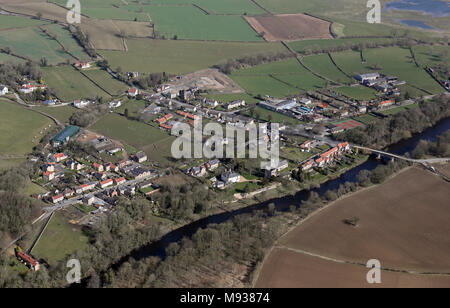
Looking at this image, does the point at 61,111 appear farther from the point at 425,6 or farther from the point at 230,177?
the point at 425,6

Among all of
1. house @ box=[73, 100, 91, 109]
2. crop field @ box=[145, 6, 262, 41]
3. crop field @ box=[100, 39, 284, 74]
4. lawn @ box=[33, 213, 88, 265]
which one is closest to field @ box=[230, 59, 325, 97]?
crop field @ box=[100, 39, 284, 74]

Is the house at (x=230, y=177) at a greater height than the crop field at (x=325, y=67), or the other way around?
the crop field at (x=325, y=67)

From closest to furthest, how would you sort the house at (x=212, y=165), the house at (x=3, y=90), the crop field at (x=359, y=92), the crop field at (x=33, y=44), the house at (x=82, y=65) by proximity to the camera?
the house at (x=212, y=165)
the house at (x=3, y=90)
the crop field at (x=359, y=92)
the house at (x=82, y=65)
the crop field at (x=33, y=44)

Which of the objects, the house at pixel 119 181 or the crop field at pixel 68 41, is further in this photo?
the crop field at pixel 68 41

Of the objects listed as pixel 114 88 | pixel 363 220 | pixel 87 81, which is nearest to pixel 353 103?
pixel 363 220

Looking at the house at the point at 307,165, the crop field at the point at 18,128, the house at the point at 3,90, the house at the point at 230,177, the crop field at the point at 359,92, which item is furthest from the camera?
the crop field at the point at 359,92

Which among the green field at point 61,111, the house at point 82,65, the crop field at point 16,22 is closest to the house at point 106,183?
the green field at point 61,111

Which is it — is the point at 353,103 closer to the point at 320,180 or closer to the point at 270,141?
the point at 270,141

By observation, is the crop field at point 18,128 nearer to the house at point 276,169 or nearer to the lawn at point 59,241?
the lawn at point 59,241
